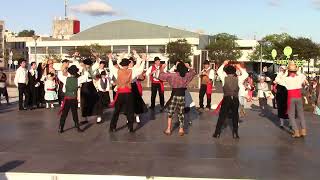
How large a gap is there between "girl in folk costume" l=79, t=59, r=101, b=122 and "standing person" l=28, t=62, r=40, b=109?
14.1ft

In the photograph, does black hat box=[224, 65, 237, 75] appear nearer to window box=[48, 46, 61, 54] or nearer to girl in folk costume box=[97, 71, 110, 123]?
girl in folk costume box=[97, 71, 110, 123]

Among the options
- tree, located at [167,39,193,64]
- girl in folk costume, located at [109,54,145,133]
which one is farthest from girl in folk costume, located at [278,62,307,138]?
tree, located at [167,39,193,64]

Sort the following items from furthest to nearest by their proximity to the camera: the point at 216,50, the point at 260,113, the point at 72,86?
1. the point at 216,50
2. the point at 260,113
3. the point at 72,86

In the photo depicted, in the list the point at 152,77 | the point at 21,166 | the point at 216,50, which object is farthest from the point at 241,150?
the point at 216,50

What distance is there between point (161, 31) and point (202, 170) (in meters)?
116

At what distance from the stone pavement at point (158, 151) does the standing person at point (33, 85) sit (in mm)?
3037

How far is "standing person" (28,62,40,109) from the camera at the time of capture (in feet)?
53.6

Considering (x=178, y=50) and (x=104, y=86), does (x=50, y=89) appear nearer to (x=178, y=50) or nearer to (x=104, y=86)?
(x=104, y=86)

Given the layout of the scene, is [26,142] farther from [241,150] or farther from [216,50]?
[216,50]

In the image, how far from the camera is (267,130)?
484 inches

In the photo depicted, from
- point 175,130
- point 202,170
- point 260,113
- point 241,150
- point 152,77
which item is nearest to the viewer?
point 202,170

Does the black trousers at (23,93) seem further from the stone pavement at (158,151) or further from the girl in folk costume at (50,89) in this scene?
the stone pavement at (158,151)

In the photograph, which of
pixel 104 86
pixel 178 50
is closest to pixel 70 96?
pixel 104 86

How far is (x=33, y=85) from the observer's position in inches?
649
